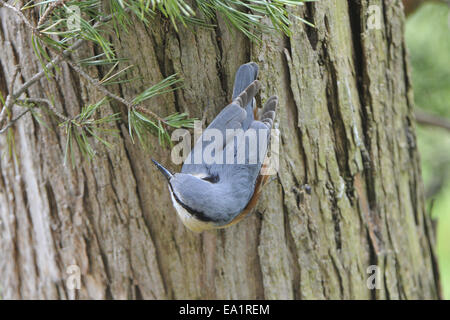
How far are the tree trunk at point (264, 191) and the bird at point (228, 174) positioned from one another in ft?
0.25

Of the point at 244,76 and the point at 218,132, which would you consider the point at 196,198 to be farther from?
the point at 244,76

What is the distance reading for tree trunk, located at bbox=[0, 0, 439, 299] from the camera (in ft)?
4.07

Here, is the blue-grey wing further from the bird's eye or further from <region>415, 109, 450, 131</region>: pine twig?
<region>415, 109, 450, 131</region>: pine twig

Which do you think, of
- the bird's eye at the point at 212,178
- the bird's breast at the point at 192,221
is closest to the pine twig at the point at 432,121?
the bird's eye at the point at 212,178

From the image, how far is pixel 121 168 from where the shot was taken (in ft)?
4.39

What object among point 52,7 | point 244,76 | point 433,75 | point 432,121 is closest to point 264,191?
point 244,76

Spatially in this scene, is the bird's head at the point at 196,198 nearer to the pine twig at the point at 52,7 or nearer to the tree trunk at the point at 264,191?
the tree trunk at the point at 264,191

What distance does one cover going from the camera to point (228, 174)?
1.25 metres

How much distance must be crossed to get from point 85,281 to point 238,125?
2.89 feet

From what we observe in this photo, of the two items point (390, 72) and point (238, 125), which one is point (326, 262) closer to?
point (238, 125)

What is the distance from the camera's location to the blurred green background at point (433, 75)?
2.13 metres

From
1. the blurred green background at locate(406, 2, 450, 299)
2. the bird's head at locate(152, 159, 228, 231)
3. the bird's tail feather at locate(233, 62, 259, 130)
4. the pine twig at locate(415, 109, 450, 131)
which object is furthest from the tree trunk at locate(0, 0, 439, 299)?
Answer: the blurred green background at locate(406, 2, 450, 299)

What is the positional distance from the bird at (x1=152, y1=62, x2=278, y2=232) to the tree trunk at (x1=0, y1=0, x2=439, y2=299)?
75 mm

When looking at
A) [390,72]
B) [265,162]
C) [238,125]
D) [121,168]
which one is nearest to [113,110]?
[121,168]
